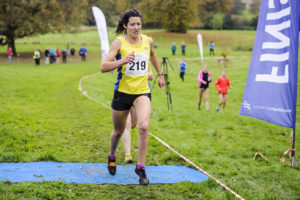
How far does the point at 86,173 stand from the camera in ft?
17.0

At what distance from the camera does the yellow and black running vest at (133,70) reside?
4.63 metres

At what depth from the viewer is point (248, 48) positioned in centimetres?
5438

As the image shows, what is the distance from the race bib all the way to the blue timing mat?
1.58 meters

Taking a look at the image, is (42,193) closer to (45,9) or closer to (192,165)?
(192,165)

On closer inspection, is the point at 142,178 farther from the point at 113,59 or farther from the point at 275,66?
the point at 275,66

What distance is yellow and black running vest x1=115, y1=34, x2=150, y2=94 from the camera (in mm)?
4633

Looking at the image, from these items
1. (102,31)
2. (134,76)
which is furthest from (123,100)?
(102,31)

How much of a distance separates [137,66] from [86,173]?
1.85m

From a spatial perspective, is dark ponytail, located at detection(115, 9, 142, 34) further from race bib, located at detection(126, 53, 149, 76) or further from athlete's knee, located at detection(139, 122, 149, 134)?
athlete's knee, located at detection(139, 122, 149, 134)

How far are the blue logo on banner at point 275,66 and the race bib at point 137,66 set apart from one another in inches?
114

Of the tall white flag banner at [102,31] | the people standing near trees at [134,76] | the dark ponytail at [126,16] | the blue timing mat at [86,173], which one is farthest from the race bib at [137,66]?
the tall white flag banner at [102,31]

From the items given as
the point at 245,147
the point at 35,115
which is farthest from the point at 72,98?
the point at 245,147

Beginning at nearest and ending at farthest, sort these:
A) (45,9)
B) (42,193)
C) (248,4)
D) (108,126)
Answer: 1. (42,193)
2. (108,126)
3. (45,9)
4. (248,4)

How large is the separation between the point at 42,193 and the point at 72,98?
11081mm
